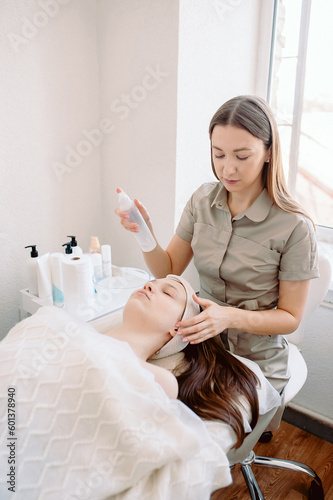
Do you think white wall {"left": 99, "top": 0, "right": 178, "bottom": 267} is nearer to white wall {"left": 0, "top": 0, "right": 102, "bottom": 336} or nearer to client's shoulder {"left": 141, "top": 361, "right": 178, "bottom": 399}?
white wall {"left": 0, "top": 0, "right": 102, "bottom": 336}

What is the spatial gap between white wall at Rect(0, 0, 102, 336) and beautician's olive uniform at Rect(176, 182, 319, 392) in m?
0.68

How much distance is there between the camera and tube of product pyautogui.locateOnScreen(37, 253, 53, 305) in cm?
141

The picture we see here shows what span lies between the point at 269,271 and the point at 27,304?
86cm

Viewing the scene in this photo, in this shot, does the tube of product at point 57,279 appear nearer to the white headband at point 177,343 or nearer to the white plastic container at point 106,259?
the white plastic container at point 106,259

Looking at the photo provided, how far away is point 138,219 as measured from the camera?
122 centimetres

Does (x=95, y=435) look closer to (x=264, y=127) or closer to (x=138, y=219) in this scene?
(x=138, y=219)

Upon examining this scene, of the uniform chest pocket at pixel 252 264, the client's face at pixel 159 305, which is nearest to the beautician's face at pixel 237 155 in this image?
the uniform chest pocket at pixel 252 264

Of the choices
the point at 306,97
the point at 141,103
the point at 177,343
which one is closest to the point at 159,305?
the point at 177,343

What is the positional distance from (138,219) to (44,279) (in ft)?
1.43

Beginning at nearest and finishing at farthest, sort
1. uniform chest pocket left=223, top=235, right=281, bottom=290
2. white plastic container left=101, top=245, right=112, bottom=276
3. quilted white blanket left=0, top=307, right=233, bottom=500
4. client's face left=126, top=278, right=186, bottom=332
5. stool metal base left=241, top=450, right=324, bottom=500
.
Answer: quilted white blanket left=0, top=307, right=233, bottom=500, client's face left=126, top=278, right=186, bottom=332, uniform chest pocket left=223, top=235, right=281, bottom=290, stool metal base left=241, top=450, right=324, bottom=500, white plastic container left=101, top=245, right=112, bottom=276

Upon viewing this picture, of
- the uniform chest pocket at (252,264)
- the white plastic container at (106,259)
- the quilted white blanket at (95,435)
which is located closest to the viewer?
the quilted white blanket at (95,435)

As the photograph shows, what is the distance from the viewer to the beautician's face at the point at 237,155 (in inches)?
41.0

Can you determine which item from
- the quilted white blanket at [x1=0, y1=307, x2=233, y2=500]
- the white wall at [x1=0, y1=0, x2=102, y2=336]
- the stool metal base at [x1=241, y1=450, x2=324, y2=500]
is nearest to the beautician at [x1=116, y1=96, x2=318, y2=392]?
the quilted white blanket at [x1=0, y1=307, x2=233, y2=500]

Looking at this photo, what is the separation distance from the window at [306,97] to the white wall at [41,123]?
0.77 meters
